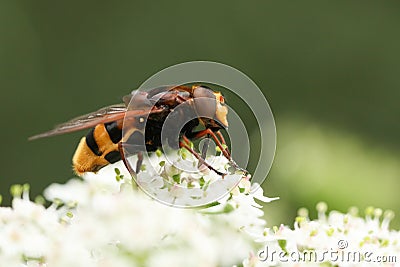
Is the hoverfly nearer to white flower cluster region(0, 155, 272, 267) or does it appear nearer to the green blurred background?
white flower cluster region(0, 155, 272, 267)

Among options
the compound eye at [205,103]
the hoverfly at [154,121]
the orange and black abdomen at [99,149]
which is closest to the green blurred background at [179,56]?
the orange and black abdomen at [99,149]

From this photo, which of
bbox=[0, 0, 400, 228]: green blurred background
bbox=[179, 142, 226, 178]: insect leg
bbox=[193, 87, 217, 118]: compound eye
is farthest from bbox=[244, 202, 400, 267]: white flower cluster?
bbox=[0, 0, 400, 228]: green blurred background

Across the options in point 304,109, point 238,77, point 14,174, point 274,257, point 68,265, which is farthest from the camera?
point 304,109

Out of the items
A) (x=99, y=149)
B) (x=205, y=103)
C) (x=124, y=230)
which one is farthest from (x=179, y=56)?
(x=124, y=230)

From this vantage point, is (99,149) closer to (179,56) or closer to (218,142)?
(218,142)

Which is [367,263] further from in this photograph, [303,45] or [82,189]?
[303,45]

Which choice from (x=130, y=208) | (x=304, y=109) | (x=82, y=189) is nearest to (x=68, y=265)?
(x=130, y=208)
